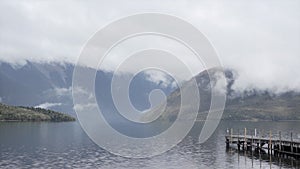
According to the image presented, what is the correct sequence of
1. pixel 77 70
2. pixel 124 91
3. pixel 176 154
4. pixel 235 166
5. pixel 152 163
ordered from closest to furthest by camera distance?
pixel 77 70, pixel 124 91, pixel 235 166, pixel 152 163, pixel 176 154

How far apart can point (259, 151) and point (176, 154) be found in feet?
75.4

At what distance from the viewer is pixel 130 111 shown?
6234 centimetres

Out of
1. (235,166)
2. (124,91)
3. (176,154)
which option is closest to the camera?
(124,91)

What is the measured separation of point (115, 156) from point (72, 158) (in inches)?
460

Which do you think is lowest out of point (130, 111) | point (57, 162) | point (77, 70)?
point (57, 162)

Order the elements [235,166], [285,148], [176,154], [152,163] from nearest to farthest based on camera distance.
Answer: [235,166]
[152,163]
[285,148]
[176,154]

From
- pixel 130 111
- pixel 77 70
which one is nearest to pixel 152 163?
pixel 130 111

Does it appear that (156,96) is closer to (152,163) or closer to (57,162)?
(152,163)

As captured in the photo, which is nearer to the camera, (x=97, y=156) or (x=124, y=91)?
(x=124, y=91)

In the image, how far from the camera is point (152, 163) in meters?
86.4

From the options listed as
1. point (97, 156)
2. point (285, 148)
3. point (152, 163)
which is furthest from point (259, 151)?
point (97, 156)

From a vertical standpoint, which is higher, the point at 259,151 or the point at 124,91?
the point at 124,91

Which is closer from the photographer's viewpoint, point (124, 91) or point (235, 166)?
point (124, 91)

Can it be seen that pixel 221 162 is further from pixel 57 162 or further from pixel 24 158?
pixel 24 158
